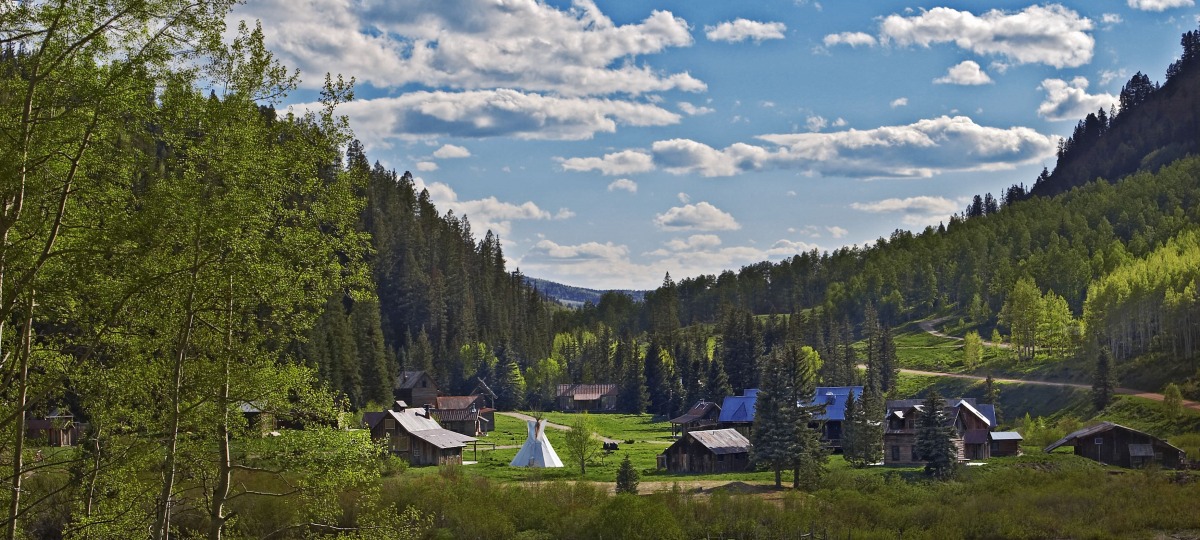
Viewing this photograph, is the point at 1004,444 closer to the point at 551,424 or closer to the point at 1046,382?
the point at 1046,382

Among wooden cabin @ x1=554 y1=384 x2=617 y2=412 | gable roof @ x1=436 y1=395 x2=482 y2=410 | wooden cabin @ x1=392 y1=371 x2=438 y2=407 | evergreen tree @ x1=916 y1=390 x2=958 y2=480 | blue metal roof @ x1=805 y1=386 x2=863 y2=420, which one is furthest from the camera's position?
wooden cabin @ x1=554 y1=384 x2=617 y2=412

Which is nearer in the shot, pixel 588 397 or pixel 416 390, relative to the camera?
pixel 416 390

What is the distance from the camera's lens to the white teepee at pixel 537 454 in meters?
71.8

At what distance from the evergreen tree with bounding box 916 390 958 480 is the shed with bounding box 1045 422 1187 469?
1179 centimetres

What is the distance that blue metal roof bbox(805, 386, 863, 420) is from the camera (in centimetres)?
8588

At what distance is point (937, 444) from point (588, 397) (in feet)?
256

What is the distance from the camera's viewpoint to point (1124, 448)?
68.7 m

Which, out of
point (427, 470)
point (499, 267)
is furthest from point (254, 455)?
point (499, 267)

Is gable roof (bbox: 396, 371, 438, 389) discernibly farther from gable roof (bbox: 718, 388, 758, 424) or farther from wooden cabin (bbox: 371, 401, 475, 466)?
gable roof (bbox: 718, 388, 758, 424)

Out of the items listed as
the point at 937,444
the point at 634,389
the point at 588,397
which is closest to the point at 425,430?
the point at 937,444

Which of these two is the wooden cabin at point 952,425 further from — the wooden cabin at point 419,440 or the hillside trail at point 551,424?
the wooden cabin at point 419,440

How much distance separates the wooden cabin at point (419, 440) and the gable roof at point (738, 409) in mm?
24585

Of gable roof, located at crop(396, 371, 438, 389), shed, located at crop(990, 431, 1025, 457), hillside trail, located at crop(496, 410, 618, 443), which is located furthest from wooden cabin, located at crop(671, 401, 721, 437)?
gable roof, located at crop(396, 371, 438, 389)

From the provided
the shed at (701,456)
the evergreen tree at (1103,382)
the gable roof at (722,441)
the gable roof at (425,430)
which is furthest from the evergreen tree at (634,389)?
the evergreen tree at (1103,382)
